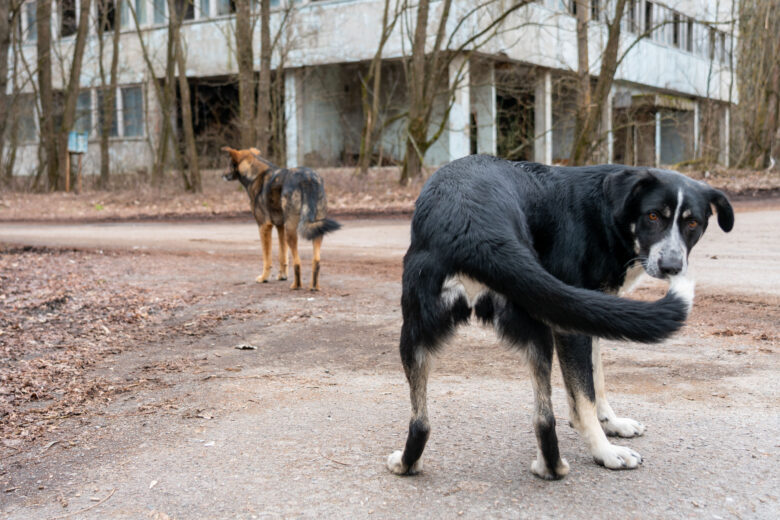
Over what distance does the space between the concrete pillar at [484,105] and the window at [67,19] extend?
20104mm

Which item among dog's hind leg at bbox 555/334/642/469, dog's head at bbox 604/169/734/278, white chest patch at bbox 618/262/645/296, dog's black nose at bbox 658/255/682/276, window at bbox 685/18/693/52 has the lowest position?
dog's hind leg at bbox 555/334/642/469

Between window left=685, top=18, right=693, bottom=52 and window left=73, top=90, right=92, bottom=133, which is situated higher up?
window left=685, top=18, right=693, bottom=52

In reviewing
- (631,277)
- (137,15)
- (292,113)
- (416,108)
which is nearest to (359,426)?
(631,277)

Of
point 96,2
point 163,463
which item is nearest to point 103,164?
point 96,2

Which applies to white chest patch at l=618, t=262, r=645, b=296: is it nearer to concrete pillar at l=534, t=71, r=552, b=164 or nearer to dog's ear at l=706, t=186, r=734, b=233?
dog's ear at l=706, t=186, r=734, b=233

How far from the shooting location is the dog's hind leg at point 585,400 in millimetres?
3656

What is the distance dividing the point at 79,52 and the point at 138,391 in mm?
28674

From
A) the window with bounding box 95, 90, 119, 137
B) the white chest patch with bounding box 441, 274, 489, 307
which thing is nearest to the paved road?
the white chest patch with bounding box 441, 274, 489, 307

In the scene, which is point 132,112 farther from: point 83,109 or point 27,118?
point 27,118

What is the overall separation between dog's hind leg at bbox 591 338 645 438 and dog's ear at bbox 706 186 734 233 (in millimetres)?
968

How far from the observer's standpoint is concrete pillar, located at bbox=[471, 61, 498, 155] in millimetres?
31641

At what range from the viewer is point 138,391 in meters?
5.26

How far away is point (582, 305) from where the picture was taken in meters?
3.05

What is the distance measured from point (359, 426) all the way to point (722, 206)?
2345mm
